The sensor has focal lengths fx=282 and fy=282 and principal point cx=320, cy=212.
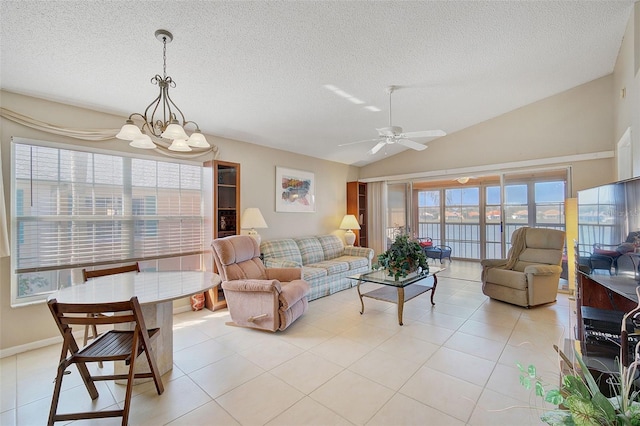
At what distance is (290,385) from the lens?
7.14ft

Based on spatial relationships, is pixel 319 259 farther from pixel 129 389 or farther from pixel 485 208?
pixel 485 208

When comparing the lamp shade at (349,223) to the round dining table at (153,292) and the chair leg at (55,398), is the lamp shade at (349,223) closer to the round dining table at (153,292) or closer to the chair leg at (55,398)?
the round dining table at (153,292)

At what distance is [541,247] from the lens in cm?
426

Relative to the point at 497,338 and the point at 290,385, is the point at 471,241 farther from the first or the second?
the point at 290,385

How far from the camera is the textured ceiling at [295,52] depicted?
206 centimetres

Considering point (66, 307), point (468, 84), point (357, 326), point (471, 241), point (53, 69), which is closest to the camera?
point (66, 307)

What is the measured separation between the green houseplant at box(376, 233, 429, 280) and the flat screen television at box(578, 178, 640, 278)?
5.44 feet

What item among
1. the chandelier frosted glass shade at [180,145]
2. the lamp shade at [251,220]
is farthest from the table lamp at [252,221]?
the chandelier frosted glass shade at [180,145]

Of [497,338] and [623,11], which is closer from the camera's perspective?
[623,11]

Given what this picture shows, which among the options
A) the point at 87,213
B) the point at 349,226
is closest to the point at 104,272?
the point at 87,213

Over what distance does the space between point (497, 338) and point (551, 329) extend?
2.50 ft

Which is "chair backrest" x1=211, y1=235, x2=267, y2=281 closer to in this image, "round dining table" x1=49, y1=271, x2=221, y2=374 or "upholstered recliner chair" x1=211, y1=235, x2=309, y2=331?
"upholstered recliner chair" x1=211, y1=235, x2=309, y2=331

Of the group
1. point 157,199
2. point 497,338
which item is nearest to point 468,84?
point 497,338

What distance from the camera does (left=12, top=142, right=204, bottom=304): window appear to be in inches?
111
